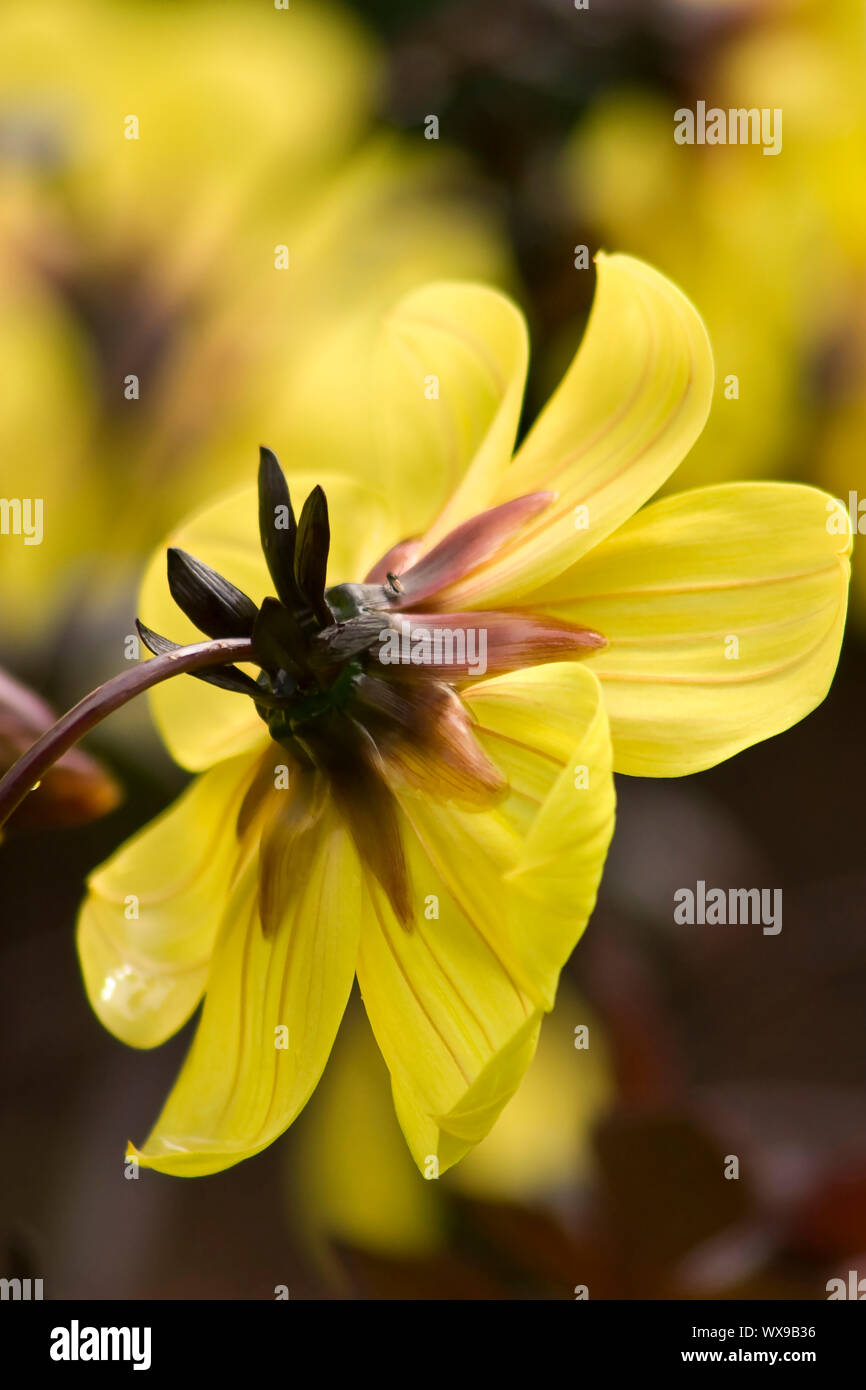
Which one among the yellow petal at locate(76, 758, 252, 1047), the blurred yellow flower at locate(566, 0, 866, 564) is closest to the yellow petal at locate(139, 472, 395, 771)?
the yellow petal at locate(76, 758, 252, 1047)

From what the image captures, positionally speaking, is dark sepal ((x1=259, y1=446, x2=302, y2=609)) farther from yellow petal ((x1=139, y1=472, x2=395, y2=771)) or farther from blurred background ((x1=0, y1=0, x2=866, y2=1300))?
blurred background ((x1=0, y1=0, x2=866, y2=1300))

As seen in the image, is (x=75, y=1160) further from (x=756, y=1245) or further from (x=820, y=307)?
(x=820, y=307)

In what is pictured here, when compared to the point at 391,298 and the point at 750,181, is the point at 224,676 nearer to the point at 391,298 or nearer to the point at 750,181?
the point at 391,298

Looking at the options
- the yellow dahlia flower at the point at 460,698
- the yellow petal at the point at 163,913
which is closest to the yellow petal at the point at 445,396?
the yellow dahlia flower at the point at 460,698

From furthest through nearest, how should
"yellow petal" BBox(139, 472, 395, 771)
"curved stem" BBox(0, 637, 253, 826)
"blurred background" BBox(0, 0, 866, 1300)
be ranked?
"blurred background" BBox(0, 0, 866, 1300) → "yellow petal" BBox(139, 472, 395, 771) → "curved stem" BBox(0, 637, 253, 826)

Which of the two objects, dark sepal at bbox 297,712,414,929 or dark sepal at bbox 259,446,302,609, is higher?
dark sepal at bbox 259,446,302,609
